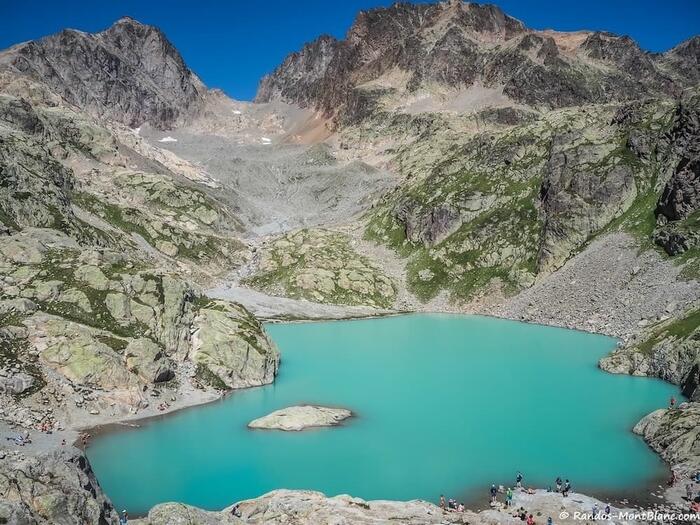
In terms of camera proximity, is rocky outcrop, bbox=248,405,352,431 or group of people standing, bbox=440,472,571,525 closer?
group of people standing, bbox=440,472,571,525

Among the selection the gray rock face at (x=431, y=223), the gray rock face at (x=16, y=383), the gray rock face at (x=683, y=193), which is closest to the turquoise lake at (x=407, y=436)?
the gray rock face at (x=16, y=383)

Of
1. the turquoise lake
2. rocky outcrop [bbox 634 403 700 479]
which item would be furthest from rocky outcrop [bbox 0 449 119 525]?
rocky outcrop [bbox 634 403 700 479]

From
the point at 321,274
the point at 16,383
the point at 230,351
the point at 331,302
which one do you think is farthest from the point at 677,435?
the point at 321,274

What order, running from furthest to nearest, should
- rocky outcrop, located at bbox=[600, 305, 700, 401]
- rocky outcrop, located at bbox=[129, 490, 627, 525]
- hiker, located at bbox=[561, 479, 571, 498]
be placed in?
rocky outcrop, located at bbox=[600, 305, 700, 401]
hiker, located at bbox=[561, 479, 571, 498]
rocky outcrop, located at bbox=[129, 490, 627, 525]

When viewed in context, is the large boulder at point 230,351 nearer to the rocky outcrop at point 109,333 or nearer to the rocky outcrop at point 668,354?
the rocky outcrop at point 109,333

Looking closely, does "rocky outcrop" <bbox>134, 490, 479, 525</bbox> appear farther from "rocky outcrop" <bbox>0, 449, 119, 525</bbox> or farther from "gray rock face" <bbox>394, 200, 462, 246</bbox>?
"gray rock face" <bbox>394, 200, 462, 246</bbox>

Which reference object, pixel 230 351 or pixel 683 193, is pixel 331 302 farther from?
pixel 683 193

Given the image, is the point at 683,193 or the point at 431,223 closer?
the point at 683,193
